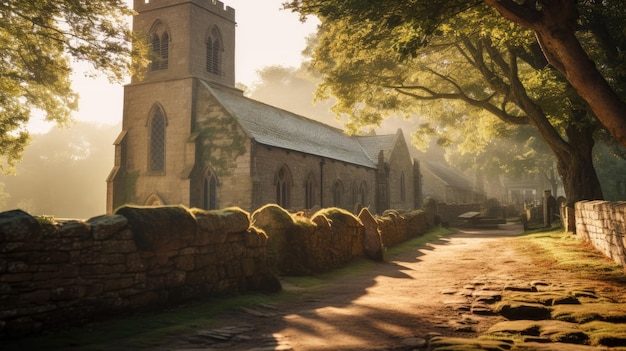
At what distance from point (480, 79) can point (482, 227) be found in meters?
12.5

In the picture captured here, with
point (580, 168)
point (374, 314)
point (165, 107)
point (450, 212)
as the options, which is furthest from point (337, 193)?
point (374, 314)

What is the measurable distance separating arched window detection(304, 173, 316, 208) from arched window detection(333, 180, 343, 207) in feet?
10.2

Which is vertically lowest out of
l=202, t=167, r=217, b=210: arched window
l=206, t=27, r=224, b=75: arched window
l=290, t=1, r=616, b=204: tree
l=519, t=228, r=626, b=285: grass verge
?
l=519, t=228, r=626, b=285: grass verge

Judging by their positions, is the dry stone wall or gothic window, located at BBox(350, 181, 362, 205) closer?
the dry stone wall

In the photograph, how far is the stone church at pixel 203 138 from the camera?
2605 centimetres

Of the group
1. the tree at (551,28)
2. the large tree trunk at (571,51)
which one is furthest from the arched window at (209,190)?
→ the large tree trunk at (571,51)

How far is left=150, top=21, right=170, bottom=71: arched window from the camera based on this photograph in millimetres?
30719

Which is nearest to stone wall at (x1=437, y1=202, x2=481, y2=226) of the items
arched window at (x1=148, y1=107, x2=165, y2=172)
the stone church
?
the stone church

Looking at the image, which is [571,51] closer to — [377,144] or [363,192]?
[363,192]

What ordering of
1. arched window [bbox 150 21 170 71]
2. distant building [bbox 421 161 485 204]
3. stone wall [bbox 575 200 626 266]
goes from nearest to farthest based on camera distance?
1. stone wall [bbox 575 200 626 266]
2. arched window [bbox 150 21 170 71]
3. distant building [bbox 421 161 485 204]

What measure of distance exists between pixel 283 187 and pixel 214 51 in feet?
37.3

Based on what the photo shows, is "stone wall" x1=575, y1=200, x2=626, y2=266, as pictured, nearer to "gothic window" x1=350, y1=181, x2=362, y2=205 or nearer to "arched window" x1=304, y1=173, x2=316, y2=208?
"arched window" x1=304, y1=173, x2=316, y2=208

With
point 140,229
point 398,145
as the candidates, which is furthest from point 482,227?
point 140,229

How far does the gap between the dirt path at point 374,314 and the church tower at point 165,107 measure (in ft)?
57.9
